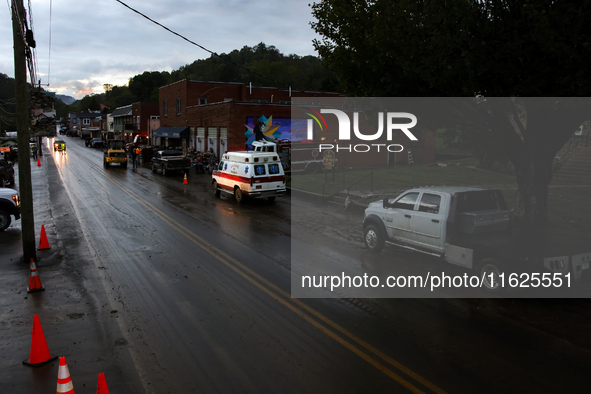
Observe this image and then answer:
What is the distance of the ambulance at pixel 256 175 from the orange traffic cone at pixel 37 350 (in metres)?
13.6

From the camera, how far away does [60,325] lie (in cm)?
738

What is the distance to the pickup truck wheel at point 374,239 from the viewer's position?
1145 centimetres

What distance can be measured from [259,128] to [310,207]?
20.3 m

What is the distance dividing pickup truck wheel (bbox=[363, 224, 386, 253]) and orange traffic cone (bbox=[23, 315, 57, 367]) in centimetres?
775

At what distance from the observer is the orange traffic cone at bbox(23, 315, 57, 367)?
609cm

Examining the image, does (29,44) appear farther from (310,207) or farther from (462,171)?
(462,171)

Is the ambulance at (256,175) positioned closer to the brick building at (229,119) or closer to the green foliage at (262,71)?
the brick building at (229,119)

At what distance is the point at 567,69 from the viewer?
1045cm

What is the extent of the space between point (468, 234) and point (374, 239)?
269 cm

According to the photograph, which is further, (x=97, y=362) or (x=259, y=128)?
(x=259, y=128)

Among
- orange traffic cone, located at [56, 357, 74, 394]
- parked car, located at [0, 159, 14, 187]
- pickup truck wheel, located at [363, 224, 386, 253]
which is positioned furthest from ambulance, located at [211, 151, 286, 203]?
orange traffic cone, located at [56, 357, 74, 394]

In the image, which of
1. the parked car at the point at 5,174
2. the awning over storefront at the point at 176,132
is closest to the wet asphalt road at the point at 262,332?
the parked car at the point at 5,174

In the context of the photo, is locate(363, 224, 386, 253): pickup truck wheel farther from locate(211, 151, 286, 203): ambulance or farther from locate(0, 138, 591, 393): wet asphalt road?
locate(211, 151, 286, 203): ambulance

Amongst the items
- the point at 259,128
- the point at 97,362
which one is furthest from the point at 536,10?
the point at 259,128
